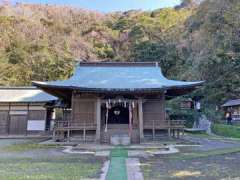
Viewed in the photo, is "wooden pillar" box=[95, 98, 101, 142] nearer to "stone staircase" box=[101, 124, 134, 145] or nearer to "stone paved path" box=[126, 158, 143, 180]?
"stone staircase" box=[101, 124, 134, 145]

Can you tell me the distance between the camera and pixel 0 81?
3462 cm

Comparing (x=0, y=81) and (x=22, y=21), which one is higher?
(x=22, y=21)

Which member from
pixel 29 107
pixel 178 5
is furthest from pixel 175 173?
pixel 178 5

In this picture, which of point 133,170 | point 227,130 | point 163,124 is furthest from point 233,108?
point 133,170

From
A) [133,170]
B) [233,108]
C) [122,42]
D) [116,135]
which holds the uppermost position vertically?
[122,42]

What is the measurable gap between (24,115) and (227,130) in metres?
15.9

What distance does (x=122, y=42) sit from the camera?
46531 millimetres

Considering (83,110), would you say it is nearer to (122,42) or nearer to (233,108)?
(233,108)

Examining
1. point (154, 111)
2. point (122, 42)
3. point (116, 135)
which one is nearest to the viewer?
point (116, 135)

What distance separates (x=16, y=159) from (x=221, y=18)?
15.6 metres

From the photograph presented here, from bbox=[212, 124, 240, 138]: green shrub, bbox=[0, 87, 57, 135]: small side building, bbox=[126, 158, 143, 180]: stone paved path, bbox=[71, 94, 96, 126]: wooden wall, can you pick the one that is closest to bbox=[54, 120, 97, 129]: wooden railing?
bbox=[71, 94, 96, 126]: wooden wall

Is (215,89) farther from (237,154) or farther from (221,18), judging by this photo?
(237,154)

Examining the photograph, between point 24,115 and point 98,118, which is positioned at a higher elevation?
point 24,115

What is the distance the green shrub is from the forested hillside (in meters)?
6.72
